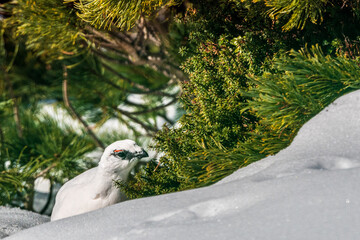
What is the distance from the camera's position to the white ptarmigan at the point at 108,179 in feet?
2.76

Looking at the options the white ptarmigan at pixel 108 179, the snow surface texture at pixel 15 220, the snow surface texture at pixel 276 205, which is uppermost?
the snow surface texture at pixel 276 205

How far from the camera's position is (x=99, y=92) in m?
1.75

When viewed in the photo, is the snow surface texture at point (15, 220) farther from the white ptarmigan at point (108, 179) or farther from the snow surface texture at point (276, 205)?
the snow surface texture at point (276, 205)

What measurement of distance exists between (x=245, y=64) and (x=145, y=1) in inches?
8.6

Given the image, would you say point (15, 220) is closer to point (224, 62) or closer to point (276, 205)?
point (224, 62)

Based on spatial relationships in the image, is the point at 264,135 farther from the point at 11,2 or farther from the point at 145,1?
the point at 11,2

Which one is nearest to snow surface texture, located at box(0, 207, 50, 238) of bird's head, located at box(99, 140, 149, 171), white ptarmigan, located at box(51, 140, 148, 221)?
white ptarmigan, located at box(51, 140, 148, 221)

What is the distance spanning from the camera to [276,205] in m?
0.49

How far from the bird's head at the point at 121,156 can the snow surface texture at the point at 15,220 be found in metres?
0.23

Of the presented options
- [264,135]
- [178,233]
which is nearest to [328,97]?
[264,135]

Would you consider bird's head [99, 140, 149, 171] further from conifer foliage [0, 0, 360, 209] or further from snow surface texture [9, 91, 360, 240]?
snow surface texture [9, 91, 360, 240]

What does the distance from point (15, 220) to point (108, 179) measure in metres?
0.26

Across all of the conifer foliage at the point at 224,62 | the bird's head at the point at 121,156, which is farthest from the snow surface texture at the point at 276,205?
the bird's head at the point at 121,156

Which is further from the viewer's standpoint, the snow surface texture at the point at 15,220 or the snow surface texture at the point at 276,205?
the snow surface texture at the point at 15,220
